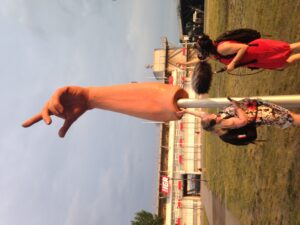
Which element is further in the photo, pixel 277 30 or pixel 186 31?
pixel 186 31

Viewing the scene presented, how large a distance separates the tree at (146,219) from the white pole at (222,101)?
890 inches

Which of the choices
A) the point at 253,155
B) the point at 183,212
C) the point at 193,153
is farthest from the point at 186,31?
the point at 253,155

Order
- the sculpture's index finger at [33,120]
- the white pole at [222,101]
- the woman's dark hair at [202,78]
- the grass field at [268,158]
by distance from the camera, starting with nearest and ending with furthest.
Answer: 1. the white pole at [222,101]
2. the woman's dark hair at [202,78]
3. the sculpture's index finger at [33,120]
4. the grass field at [268,158]

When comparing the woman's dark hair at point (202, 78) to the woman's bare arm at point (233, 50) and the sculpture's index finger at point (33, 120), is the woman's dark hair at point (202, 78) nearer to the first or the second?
the woman's bare arm at point (233, 50)

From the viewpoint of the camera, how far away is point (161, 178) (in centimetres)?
2553

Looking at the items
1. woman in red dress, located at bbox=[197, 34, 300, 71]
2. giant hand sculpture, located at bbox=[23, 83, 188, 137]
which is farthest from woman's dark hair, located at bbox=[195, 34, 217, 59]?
giant hand sculpture, located at bbox=[23, 83, 188, 137]

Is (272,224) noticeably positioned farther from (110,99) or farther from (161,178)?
(161,178)

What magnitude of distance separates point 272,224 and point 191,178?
19283 mm

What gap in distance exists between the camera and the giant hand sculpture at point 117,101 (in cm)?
550

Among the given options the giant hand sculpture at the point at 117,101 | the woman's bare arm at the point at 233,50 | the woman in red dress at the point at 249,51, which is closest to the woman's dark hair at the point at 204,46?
the woman in red dress at the point at 249,51

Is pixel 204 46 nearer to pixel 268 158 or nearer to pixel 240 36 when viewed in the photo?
pixel 240 36

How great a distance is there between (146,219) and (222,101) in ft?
82.3

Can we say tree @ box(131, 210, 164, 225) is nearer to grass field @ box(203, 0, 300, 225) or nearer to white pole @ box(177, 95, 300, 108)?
grass field @ box(203, 0, 300, 225)

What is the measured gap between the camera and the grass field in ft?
22.0
